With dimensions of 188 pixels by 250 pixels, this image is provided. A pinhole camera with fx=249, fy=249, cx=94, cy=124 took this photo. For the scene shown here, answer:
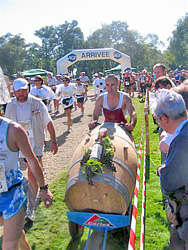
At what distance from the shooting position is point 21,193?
2.40 meters

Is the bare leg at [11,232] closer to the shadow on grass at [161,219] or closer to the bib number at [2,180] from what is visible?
the bib number at [2,180]

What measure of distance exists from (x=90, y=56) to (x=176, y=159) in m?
19.9

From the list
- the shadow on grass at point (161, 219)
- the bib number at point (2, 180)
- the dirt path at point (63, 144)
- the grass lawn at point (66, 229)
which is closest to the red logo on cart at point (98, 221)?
the grass lawn at point (66, 229)

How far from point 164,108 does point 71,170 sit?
1501 mm

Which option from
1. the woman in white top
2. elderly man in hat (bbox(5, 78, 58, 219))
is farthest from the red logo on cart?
the woman in white top

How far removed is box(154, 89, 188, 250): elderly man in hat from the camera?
1.80m

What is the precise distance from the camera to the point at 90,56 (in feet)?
68.1

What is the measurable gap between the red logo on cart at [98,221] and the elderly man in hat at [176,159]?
89 centimetres

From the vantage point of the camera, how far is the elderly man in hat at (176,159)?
180 centimetres

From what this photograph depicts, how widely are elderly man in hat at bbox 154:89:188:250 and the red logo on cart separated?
890mm

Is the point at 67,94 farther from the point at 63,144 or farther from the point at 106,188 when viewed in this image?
the point at 106,188

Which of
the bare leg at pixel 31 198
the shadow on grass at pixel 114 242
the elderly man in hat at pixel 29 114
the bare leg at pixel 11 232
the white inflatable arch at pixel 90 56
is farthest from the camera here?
the white inflatable arch at pixel 90 56

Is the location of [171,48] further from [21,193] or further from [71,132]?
[21,193]

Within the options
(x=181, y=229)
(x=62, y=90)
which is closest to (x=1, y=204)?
(x=181, y=229)
